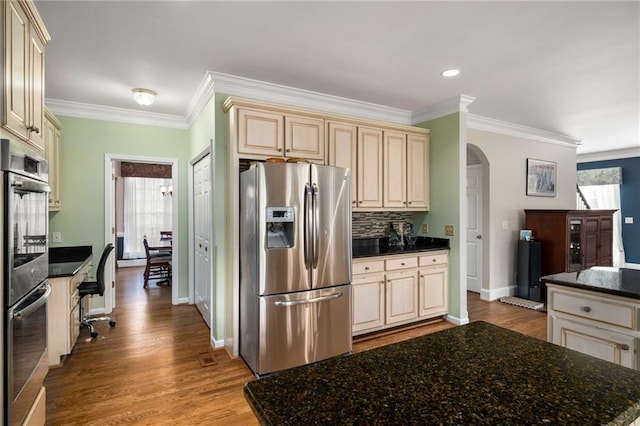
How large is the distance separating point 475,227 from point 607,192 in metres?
4.80

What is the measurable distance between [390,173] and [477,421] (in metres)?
3.38

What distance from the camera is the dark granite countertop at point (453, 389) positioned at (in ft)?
2.64

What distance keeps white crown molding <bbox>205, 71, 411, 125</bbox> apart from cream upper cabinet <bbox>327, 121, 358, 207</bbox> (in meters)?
0.33

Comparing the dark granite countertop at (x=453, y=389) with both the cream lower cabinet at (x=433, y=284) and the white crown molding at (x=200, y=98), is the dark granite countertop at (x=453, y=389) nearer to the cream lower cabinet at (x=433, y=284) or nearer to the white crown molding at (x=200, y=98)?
the cream lower cabinet at (x=433, y=284)

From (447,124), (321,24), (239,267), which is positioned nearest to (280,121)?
(321,24)

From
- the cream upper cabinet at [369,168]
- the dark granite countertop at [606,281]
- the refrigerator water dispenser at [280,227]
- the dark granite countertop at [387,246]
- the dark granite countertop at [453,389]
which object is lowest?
A: the dark granite countertop at [453,389]

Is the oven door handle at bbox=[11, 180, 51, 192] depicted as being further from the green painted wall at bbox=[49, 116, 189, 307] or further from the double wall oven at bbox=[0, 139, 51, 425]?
the green painted wall at bbox=[49, 116, 189, 307]

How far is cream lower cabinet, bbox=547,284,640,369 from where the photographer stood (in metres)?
1.79

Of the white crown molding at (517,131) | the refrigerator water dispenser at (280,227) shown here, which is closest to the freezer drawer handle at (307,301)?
the refrigerator water dispenser at (280,227)

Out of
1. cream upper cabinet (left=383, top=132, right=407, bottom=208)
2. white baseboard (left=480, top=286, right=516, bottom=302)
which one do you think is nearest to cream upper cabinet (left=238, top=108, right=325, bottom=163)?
cream upper cabinet (left=383, top=132, right=407, bottom=208)

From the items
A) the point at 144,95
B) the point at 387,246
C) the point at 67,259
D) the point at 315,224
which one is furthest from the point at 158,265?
the point at 315,224

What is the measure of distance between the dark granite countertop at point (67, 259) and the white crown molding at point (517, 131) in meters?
4.95

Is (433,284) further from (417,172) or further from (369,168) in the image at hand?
(369,168)

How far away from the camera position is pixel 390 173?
157 inches
